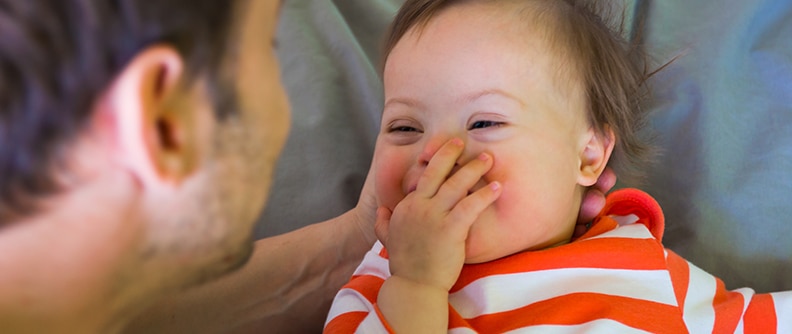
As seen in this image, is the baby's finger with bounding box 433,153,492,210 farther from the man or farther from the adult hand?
the man

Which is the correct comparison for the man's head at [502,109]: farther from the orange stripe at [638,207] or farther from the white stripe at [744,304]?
the white stripe at [744,304]

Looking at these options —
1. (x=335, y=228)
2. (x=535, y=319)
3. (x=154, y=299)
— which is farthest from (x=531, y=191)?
(x=154, y=299)

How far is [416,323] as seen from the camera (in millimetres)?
701

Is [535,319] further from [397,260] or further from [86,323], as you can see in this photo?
[86,323]

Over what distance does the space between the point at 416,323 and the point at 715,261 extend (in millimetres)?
635

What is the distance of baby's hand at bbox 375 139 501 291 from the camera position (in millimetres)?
726

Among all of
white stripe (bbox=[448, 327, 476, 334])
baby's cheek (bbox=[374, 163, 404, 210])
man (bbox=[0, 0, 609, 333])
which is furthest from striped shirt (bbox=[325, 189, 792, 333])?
man (bbox=[0, 0, 609, 333])

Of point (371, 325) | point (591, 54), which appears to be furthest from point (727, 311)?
point (371, 325)

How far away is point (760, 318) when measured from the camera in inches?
35.1

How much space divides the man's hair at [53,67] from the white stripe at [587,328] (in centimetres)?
57

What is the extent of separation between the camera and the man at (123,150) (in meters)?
0.24

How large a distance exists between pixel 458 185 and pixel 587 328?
0.68 feet

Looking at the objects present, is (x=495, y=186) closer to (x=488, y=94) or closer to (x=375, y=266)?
(x=488, y=94)

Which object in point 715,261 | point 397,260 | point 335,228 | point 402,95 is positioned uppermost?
point 402,95
